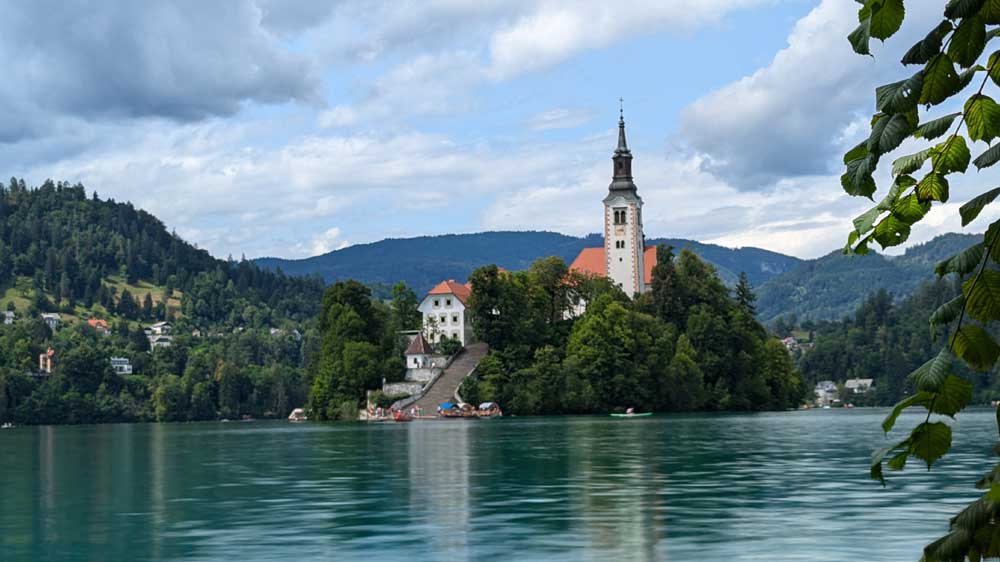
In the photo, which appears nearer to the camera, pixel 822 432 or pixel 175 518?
pixel 175 518

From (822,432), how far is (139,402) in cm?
13649

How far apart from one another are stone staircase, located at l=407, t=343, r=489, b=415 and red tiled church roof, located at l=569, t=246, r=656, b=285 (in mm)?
17525

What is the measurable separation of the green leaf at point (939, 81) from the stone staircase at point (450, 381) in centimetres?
12794

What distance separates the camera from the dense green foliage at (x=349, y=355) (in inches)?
5335

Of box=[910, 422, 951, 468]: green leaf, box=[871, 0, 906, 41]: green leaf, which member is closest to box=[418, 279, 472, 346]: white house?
box=[910, 422, 951, 468]: green leaf

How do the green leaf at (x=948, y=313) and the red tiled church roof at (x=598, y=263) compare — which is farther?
the red tiled church roof at (x=598, y=263)

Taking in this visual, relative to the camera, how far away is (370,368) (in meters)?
136

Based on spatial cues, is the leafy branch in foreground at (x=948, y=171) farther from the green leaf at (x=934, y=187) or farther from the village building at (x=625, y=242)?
the village building at (x=625, y=242)

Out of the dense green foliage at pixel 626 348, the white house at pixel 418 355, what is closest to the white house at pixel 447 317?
the white house at pixel 418 355

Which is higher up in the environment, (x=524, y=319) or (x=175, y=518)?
(x=524, y=319)

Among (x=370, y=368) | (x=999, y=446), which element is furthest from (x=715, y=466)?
(x=370, y=368)

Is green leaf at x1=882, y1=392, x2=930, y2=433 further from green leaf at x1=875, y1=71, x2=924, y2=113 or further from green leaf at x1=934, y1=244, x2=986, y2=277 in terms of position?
green leaf at x1=875, y1=71, x2=924, y2=113

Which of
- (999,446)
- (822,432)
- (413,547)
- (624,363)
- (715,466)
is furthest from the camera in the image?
(624,363)

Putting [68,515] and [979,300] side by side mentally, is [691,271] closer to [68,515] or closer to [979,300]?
[68,515]
